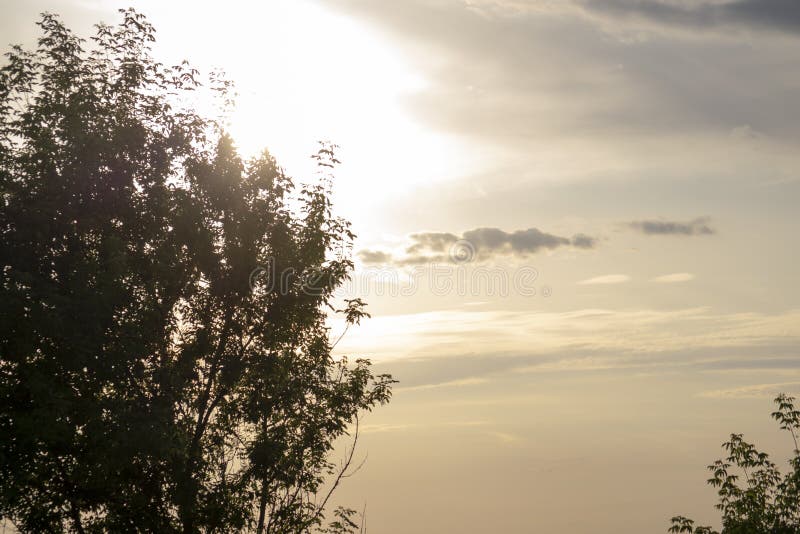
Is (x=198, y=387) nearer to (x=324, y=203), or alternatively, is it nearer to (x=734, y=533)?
(x=324, y=203)

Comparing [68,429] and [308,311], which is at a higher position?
[308,311]

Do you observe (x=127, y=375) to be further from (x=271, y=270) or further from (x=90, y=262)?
(x=271, y=270)

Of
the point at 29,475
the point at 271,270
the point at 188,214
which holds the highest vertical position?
the point at 188,214

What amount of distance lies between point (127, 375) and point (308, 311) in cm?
710

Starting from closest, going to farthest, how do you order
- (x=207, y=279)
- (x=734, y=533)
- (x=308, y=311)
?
(x=207, y=279) < (x=308, y=311) < (x=734, y=533)

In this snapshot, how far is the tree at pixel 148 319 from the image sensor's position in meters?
18.0

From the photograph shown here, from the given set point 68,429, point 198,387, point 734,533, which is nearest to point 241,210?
point 198,387

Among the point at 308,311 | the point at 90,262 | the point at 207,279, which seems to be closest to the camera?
the point at 90,262

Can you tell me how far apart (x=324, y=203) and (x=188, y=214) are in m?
5.42

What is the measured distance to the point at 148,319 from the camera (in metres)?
19.8

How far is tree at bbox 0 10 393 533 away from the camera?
707 inches

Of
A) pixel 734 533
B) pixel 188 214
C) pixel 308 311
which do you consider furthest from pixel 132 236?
pixel 734 533

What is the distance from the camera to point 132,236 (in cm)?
2173

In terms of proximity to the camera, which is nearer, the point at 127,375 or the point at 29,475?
the point at 29,475
